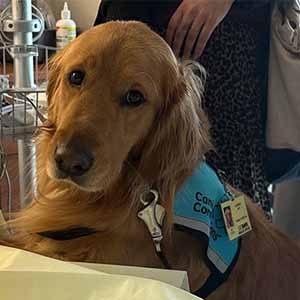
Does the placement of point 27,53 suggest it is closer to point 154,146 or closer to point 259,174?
point 154,146

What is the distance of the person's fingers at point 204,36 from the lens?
1.27 m

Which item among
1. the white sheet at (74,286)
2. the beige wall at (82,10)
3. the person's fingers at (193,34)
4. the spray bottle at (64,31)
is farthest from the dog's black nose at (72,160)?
the beige wall at (82,10)

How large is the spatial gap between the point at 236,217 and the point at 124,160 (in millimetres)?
231

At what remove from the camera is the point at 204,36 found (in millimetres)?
1273

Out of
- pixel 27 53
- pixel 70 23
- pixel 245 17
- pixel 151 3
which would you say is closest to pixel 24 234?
pixel 27 53

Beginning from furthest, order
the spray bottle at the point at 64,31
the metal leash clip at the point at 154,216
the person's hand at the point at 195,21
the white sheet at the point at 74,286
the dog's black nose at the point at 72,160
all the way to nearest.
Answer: the spray bottle at the point at 64,31 → the person's hand at the point at 195,21 → the metal leash clip at the point at 154,216 → the dog's black nose at the point at 72,160 → the white sheet at the point at 74,286

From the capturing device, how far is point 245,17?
132 centimetres

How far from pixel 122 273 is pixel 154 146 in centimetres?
34

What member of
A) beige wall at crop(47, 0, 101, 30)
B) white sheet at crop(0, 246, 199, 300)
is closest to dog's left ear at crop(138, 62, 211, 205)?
white sheet at crop(0, 246, 199, 300)

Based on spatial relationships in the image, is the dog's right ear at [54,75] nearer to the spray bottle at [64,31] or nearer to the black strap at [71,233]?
A: the black strap at [71,233]

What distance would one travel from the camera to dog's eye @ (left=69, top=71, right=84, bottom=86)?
3.24ft

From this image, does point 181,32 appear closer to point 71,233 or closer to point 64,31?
point 71,233

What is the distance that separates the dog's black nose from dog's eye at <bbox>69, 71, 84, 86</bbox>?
14cm


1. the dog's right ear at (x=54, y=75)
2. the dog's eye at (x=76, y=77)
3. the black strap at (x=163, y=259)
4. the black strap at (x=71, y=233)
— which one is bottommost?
the black strap at (x=163, y=259)
